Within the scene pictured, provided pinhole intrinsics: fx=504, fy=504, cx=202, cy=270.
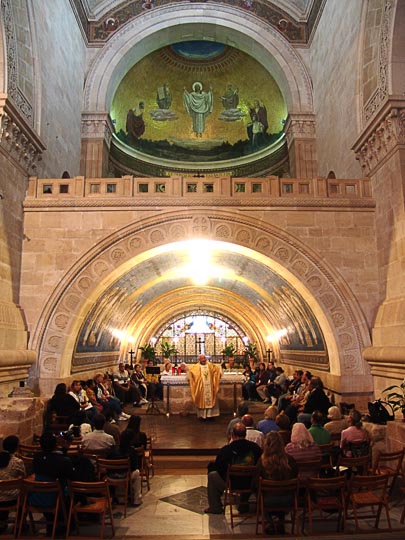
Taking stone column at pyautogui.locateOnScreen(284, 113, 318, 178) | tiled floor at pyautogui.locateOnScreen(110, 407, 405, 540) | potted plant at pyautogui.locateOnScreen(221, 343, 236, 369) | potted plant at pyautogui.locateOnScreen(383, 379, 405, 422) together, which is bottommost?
tiled floor at pyautogui.locateOnScreen(110, 407, 405, 540)

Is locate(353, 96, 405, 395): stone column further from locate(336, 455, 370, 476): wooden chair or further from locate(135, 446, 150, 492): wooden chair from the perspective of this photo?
locate(135, 446, 150, 492): wooden chair

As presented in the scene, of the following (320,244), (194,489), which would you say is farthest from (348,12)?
(194,489)

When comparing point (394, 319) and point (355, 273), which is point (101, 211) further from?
point (394, 319)

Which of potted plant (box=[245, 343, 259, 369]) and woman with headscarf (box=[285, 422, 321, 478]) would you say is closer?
woman with headscarf (box=[285, 422, 321, 478])

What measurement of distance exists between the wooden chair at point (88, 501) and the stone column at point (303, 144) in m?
14.1

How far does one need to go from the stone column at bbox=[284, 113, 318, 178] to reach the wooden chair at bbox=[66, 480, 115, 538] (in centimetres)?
1413

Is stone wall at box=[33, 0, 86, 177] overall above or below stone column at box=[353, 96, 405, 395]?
above

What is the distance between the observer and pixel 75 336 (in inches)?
462

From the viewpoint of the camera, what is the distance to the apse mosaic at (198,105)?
22391 mm

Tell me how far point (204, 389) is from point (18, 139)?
7.41 m

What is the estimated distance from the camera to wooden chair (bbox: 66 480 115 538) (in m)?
5.41

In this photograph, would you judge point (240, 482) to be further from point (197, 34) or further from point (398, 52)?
point (197, 34)

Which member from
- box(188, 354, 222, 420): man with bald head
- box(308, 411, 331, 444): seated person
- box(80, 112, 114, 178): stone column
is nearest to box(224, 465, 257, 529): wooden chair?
box(308, 411, 331, 444): seated person

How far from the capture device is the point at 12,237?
10930 mm
